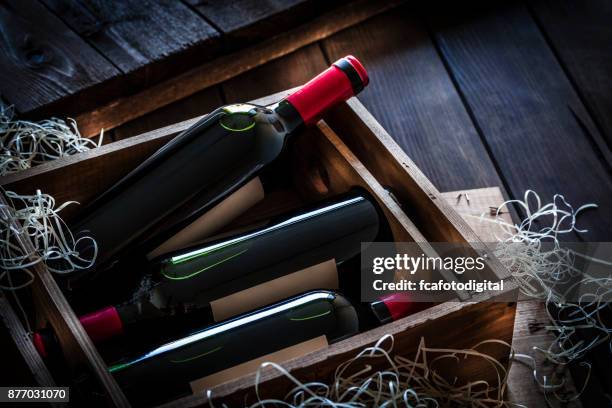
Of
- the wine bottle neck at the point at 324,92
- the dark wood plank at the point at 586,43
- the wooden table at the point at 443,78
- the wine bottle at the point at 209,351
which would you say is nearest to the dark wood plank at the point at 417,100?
the wooden table at the point at 443,78

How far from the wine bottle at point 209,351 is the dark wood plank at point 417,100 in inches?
19.7

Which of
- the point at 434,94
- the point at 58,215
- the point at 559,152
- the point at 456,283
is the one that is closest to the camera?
the point at 456,283

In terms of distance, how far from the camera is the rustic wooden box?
2.36ft

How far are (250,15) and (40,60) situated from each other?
0.38 meters

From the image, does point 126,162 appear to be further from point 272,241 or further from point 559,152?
point 559,152

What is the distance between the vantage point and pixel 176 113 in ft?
4.17

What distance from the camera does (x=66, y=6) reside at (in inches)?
52.2

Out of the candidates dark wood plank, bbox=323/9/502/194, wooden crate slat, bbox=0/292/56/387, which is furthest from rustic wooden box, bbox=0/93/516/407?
dark wood plank, bbox=323/9/502/194

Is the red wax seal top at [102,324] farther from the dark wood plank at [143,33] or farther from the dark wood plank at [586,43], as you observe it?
the dark wood plank at [586,43]

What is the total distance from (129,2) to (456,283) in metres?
0.88

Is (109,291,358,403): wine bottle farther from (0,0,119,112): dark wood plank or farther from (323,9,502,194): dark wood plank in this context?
(0,0,119,112): dark wood plank

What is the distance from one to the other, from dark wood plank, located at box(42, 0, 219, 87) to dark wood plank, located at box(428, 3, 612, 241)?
1.55 feet

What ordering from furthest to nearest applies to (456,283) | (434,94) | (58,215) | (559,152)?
(434,94) → (559,152) → (58,215) → (456,283)

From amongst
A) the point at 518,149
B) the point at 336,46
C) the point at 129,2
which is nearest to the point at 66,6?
the point at 129,2
